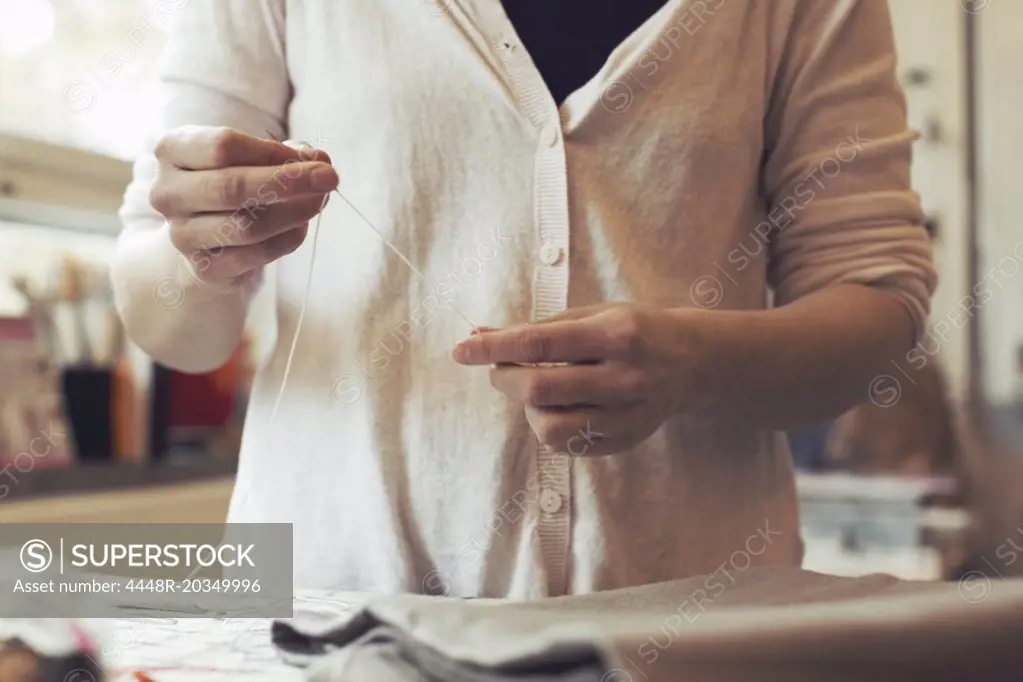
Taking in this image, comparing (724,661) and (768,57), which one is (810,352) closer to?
(768,57)

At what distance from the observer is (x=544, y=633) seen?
0.28m

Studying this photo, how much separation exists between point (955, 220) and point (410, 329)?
1634 mm

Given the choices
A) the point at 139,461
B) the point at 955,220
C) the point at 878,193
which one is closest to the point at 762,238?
the point at 878,193

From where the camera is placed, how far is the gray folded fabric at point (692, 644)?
0.89ft

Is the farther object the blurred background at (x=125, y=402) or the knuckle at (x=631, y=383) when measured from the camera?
the blurred background at (x=125, y=402)

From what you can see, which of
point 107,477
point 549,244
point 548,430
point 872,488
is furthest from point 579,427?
point 872,488

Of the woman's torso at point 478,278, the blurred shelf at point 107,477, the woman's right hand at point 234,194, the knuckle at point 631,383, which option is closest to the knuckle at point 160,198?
the woman's right hand at point 234,194

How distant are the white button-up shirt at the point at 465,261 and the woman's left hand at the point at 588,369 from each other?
0.23 feet

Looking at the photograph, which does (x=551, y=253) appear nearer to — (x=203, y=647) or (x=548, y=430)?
(x=548, y=430)

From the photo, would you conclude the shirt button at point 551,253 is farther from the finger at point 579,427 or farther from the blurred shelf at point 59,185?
the blurred shelf at point 59,185

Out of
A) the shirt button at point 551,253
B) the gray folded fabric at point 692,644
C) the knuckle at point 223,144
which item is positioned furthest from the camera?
the shirt button at point 551,253

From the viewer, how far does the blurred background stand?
86cm

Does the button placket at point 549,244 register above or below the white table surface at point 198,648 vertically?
above

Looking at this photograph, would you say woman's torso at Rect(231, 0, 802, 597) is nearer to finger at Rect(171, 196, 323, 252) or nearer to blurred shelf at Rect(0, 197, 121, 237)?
finger at Rect(171, 196, 323, 252)
